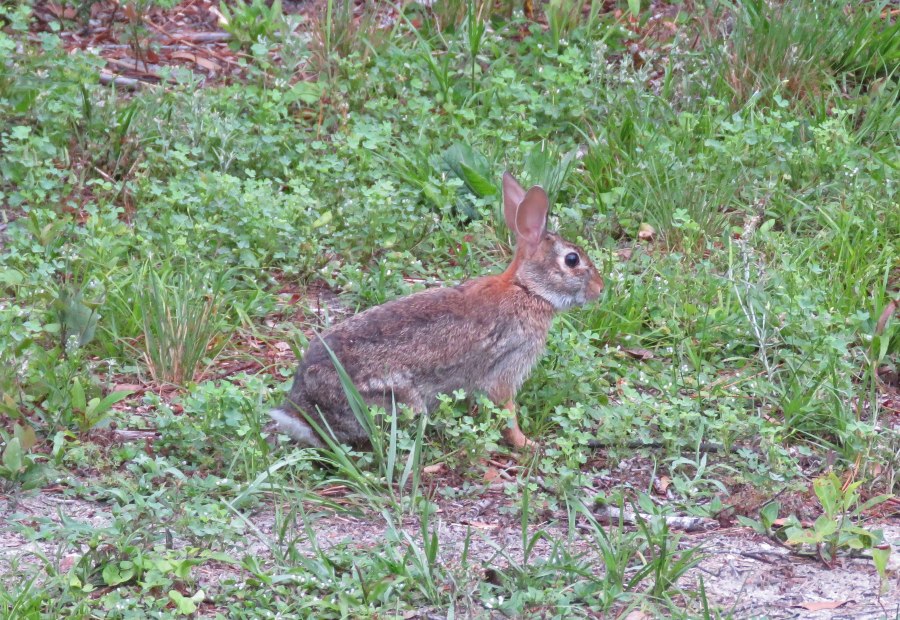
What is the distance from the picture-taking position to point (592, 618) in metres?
4.13

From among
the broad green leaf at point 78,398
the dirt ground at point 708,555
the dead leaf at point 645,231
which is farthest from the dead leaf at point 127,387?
the dead leaf at point 645,231

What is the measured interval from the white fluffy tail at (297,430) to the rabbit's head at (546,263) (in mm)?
1292

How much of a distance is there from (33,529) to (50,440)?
744 millimetres

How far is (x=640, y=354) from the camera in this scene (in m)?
6.17

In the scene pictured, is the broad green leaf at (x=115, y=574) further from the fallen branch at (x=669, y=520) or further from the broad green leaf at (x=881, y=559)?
the broad green leaf at (x=881, y=559)

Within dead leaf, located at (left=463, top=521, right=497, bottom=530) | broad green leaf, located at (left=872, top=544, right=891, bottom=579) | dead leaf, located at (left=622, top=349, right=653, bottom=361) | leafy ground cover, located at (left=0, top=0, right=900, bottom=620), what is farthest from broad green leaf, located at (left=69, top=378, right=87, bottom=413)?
broad green leaf, located at (left=872, top=544, right=891, bottom=579)

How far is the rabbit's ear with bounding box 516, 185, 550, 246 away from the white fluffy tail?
4.81 feet

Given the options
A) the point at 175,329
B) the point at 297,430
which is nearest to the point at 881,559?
the point at 297,430

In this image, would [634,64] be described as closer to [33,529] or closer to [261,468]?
[261,468]

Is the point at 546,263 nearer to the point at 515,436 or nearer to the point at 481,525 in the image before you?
the point at 515,436

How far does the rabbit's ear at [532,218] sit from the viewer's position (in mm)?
5859

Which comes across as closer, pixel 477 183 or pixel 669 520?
pixel 669 520

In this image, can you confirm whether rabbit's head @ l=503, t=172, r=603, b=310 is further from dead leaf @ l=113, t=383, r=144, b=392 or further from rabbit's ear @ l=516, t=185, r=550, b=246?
dead leaf @ l=113, t=383, r=144, b=392

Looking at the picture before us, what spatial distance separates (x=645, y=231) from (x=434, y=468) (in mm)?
2357
